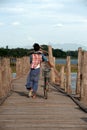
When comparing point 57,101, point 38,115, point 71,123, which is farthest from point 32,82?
point 71,123

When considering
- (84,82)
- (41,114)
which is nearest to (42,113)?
(41,114)

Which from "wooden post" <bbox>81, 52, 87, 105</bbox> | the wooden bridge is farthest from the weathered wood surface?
"wooden post" <bbox>81, 52, 87, 105</bbox>

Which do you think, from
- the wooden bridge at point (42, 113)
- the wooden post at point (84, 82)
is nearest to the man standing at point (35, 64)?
the wooden bridge at point (42, 113)

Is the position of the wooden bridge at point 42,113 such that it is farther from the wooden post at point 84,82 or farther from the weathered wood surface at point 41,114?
the wooden post at point 84,82

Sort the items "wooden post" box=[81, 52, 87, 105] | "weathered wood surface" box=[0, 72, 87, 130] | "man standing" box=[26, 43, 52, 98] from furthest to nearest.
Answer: "man standing" box=[26, 43, 52, 98] → "wooden post" box=[81, 52, 87, 105] → "weathered wood surface" box=[0, 72, 87, 130]

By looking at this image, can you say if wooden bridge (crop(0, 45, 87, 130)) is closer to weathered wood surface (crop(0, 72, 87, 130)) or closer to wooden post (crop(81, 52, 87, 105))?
weathered wood surface (crop(0, 72, 87, 130))

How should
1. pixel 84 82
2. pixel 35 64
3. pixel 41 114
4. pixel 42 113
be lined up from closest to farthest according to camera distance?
pixel 41 114, pixel 42 113, pixel 84 82, pixel 35 64

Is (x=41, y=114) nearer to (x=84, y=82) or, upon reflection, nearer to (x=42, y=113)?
(x=42, y=113)

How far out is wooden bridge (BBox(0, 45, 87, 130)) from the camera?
949 cm

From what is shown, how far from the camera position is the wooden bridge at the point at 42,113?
9487 mm

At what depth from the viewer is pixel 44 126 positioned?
946 cm

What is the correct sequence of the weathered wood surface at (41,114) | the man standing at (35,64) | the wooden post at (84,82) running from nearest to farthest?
the weathered wood surface at (41,114), the wooden post at (84,82), the man standing at (35,64)

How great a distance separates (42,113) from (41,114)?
17 cm

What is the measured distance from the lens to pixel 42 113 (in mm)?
11172
